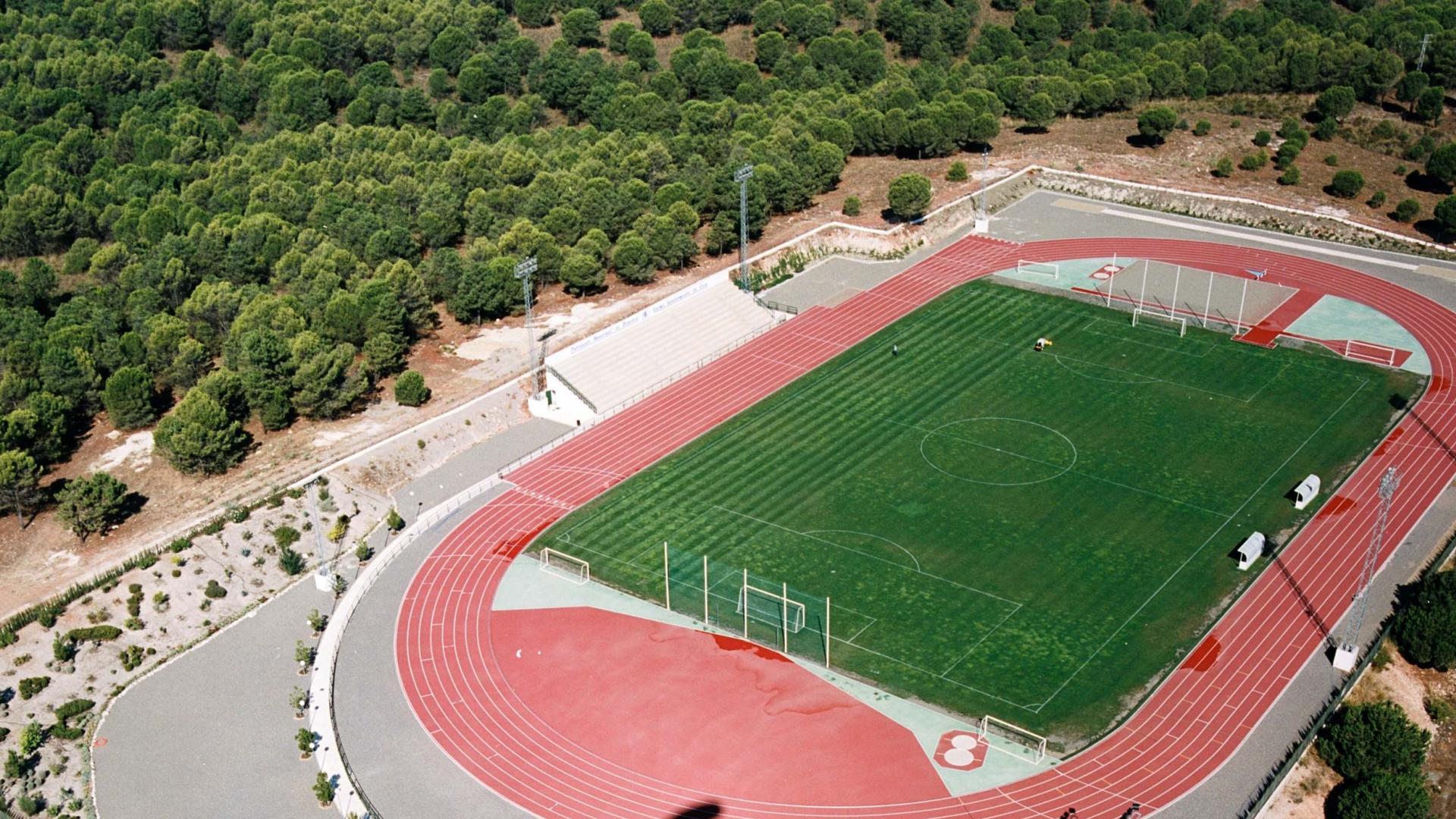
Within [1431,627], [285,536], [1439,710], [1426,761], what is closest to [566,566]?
[285,536]

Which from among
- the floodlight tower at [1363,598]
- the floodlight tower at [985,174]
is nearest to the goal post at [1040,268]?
the floodlight tower at [985,174]

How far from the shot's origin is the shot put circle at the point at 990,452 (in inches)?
2506

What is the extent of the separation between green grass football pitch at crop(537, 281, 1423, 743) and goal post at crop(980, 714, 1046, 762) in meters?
0.89

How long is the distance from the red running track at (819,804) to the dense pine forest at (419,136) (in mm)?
11345

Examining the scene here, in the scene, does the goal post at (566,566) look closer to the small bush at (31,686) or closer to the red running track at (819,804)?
the red running track at (819,804)

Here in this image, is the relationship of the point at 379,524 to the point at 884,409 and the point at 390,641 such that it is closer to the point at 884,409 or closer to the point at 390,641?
the point at 390,641

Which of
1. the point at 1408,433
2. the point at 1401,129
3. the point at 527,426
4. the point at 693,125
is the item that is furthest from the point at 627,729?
the point at 1401,129

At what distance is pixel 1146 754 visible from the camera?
4731 centimetres

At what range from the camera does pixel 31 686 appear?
51.5 m

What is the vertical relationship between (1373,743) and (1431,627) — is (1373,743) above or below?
below

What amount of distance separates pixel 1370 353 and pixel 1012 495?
77.3ft

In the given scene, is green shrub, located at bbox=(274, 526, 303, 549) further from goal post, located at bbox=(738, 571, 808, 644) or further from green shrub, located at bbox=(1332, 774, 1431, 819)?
green shrub, located at bbox=(1332, 774, 1431, 819)

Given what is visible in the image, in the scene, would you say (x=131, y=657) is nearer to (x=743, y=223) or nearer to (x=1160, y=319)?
(x=743, y=223)

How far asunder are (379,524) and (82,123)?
61114mm
